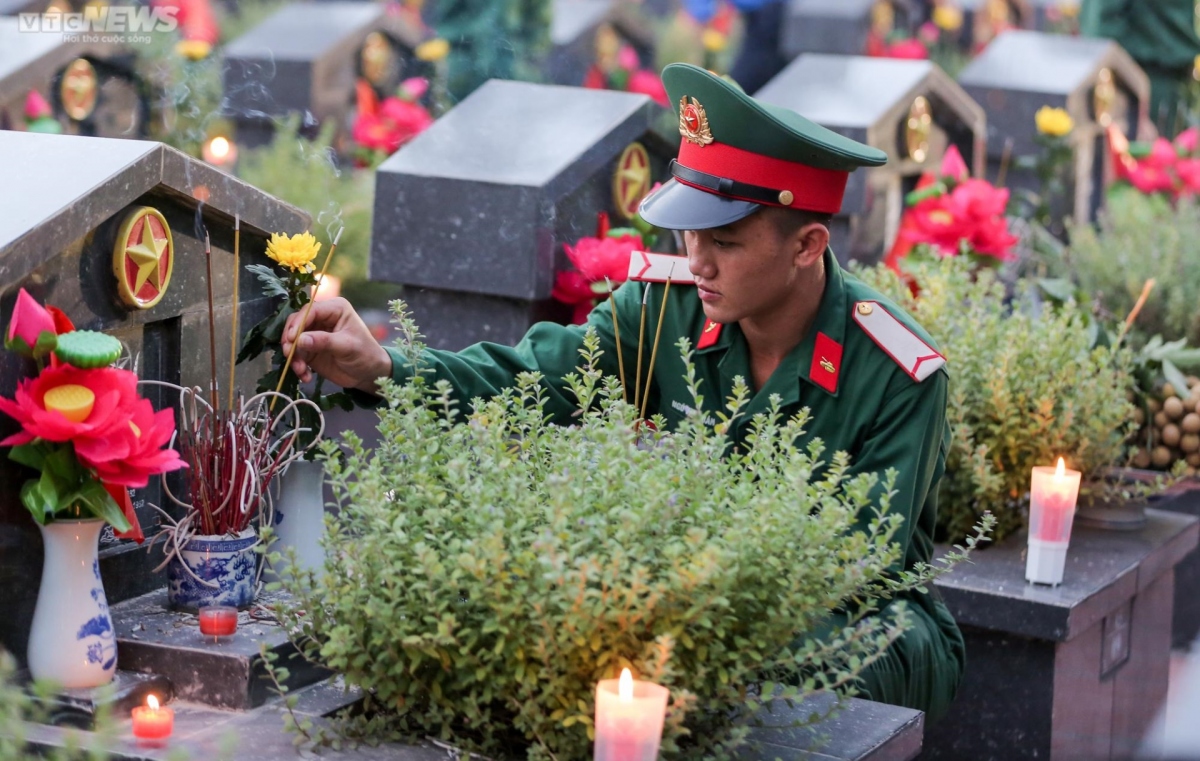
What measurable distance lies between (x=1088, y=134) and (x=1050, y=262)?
274cm

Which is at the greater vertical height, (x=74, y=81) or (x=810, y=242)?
(x=810, y=242)

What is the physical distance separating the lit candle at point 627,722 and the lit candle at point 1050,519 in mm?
1768

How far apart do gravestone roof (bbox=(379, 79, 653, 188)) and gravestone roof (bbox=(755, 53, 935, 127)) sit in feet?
4.73

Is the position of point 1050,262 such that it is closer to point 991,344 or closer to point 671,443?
point 991,344

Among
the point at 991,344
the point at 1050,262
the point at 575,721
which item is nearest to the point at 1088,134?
the point at 1050,262

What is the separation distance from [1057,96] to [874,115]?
2.81 meters

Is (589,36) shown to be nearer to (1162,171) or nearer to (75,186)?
(1162,171)

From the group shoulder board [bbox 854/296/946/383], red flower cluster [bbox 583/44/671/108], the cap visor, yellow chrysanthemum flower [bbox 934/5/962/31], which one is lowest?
yellow chrysanthemum flower [bbox 934/5/962/31]

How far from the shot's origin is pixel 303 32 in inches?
383

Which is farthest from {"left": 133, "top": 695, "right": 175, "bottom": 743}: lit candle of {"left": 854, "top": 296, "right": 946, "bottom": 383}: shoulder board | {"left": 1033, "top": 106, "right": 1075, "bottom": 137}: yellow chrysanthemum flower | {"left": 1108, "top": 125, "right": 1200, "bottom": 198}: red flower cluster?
{"left": 1108, "top": 125, "right": 1200, "bottom": 198}: red flower cluster

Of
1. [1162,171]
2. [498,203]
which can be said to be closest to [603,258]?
[498,203]

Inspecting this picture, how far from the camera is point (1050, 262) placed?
20.9ft

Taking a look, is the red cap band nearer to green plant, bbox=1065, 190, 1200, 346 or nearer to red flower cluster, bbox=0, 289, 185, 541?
red flower cluster, bbox=0, 289, 185, 541

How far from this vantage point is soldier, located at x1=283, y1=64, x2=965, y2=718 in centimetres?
285
